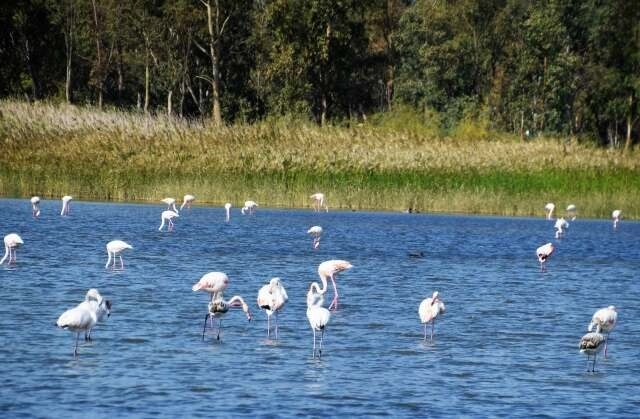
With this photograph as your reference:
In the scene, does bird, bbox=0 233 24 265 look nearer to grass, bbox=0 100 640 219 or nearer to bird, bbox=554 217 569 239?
bird, bbox=554 217 569 239

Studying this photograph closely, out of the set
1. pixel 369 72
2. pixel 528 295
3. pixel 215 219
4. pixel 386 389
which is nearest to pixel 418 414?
pixel 386 389

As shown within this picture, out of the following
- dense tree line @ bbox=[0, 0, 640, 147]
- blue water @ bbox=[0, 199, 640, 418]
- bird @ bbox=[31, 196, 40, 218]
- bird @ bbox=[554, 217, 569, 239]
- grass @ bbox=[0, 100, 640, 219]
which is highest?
dense tree line @ bbox=[0, 0, 640, 147]

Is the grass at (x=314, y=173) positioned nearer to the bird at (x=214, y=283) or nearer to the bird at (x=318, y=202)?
the bird at (x=318, y=202)

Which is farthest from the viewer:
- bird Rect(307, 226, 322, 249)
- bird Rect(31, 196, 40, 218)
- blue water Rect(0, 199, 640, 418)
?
bird Rect(31, 196, 40, 218)

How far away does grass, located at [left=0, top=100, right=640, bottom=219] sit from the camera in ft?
146

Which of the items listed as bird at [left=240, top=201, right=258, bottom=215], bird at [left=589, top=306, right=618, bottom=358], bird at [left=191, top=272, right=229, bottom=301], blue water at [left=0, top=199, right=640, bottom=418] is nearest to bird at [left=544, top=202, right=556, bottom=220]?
blue water at [left=0, top=199, right=640, bottom=418]

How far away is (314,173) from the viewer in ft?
149

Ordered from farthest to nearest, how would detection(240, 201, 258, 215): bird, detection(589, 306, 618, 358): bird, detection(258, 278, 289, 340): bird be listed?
detection(240, 201, 258, 215): bird → detection(258, 278, 289, 340): bird → detection(589, 306, 618, 358): bird

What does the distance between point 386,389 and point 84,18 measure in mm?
85303

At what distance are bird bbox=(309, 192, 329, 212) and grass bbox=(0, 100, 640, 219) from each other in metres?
0.59

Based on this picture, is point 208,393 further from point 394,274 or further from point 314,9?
point 314,9

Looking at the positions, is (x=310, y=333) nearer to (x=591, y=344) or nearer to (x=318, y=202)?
(x=591, y=344)

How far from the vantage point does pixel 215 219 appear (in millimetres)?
41031

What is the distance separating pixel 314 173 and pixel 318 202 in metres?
2.00
